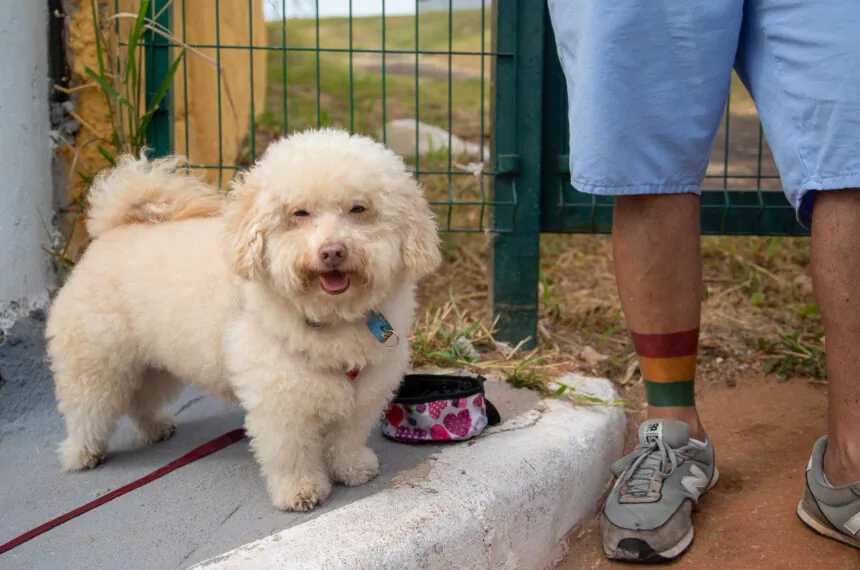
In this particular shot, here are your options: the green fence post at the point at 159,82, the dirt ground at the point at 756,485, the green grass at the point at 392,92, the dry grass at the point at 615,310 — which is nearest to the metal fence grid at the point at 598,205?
the dry grass at the point at 615,310

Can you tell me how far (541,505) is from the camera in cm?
218

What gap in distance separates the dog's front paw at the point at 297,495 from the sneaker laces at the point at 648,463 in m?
0.78

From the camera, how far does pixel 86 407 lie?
2.33 meters

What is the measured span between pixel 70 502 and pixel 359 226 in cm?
103

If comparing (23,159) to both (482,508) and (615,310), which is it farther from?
(615,310)

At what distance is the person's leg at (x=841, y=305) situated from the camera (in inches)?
73.6

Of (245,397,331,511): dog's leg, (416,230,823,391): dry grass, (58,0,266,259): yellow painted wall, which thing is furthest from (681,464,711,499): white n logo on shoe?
(58,0,266,259): yellow painted wall

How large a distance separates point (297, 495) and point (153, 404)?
2.37 feet

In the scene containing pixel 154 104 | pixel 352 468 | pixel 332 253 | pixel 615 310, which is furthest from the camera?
pixel 615 310

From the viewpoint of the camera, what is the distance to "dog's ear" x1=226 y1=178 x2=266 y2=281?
1926 mm

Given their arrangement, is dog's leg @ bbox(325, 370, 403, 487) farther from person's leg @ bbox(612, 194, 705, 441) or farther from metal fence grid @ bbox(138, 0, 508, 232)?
metal fence grid @ bbox(138, 0, 508, 232)

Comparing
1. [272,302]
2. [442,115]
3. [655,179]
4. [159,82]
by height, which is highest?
[442,115]

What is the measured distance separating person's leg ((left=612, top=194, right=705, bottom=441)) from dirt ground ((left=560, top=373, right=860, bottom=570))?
23 cm

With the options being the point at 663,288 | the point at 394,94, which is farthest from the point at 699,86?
the point at 394,94
